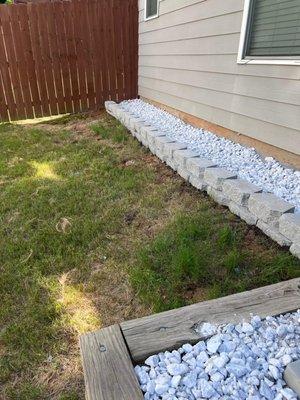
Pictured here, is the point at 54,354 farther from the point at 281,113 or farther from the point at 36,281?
the point at 281,113

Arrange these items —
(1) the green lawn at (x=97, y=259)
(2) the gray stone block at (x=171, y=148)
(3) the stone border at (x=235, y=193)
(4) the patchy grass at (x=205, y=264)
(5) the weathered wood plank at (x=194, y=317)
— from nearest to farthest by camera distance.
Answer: (5) the weathered wood plank at (x=194, y=317) → (1) the green lawn at (x=97, y=259) → (4) the patchy grass at (x=205, y=264) → (3) the stone border at (x=235, y=193) → (2) the gray stone block at (x=171, y=148)

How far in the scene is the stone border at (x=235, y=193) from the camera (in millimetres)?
1963

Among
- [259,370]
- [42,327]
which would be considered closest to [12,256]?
[42,327]

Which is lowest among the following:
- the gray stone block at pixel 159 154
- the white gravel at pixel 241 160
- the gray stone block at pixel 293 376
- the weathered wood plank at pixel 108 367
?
the gray stone block at pixel 159 154

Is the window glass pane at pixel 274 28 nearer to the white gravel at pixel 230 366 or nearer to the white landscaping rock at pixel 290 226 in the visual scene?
the white landscaping rock at pixel 290 226

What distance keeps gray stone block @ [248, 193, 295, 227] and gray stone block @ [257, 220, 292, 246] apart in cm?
4

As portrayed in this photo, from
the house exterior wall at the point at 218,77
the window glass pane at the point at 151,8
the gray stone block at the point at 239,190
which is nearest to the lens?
the gray stone block at the point at 239,190

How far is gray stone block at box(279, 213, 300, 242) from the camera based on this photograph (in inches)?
72.9

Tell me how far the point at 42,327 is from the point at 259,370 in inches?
42.9

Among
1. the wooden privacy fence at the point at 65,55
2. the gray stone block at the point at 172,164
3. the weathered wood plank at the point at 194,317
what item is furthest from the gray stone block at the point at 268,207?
the wooden privacy fence at the point at 65,55

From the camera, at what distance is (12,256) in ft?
7.44

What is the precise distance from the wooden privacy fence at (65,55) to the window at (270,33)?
3.64m

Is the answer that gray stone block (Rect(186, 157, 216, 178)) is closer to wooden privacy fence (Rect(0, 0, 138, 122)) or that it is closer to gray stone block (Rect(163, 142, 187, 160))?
gray stone block (Rect(163, 142, 187, 160))

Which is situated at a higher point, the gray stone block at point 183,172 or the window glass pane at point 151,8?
the window glass pane at point 151,8
